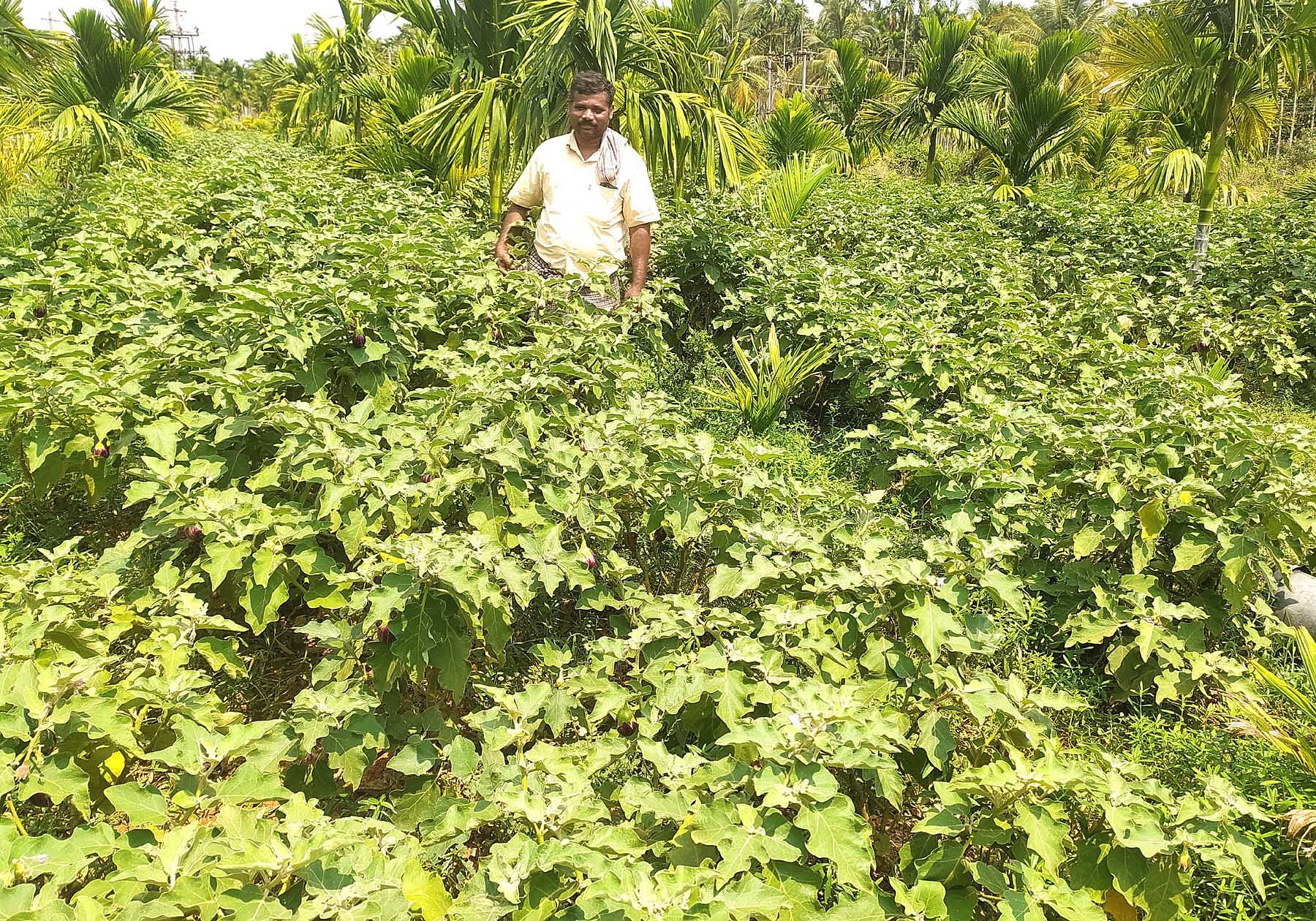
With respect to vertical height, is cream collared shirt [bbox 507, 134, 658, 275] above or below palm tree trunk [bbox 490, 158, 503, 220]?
below

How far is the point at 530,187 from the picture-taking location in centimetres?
442

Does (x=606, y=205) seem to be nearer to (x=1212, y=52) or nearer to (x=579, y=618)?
(x=579, y=618)

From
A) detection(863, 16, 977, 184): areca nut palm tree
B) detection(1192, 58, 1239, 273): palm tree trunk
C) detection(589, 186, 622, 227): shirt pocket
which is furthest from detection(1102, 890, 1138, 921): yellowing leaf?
detection(863, 16, 977, 184): areca nut palm tree

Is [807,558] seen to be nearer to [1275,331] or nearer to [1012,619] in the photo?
[1012,619]

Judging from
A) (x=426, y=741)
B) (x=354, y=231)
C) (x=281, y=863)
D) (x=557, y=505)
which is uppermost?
(x=354, y=231)

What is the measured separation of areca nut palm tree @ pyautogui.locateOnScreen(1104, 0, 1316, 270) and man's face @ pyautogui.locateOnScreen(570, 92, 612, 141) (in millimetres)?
4831

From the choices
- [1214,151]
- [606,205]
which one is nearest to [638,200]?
[606,205]

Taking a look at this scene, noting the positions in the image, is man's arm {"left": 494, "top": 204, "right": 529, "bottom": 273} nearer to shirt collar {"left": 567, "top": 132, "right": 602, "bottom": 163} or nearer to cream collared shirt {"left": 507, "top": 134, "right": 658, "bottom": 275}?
cream collared shirt {"left": 507, "top": 134, "right": 658, "bottom": 275}

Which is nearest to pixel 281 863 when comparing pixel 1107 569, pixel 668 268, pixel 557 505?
pixel 557 505

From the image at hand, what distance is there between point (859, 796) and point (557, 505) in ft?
3.76

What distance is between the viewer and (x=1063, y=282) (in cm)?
623

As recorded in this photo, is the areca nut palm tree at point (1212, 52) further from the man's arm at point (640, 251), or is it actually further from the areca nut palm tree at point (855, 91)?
the areca nut palm tree at point (855, 91)

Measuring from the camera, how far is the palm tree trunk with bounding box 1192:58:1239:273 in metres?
6.38

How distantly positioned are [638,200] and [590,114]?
0.47 m
